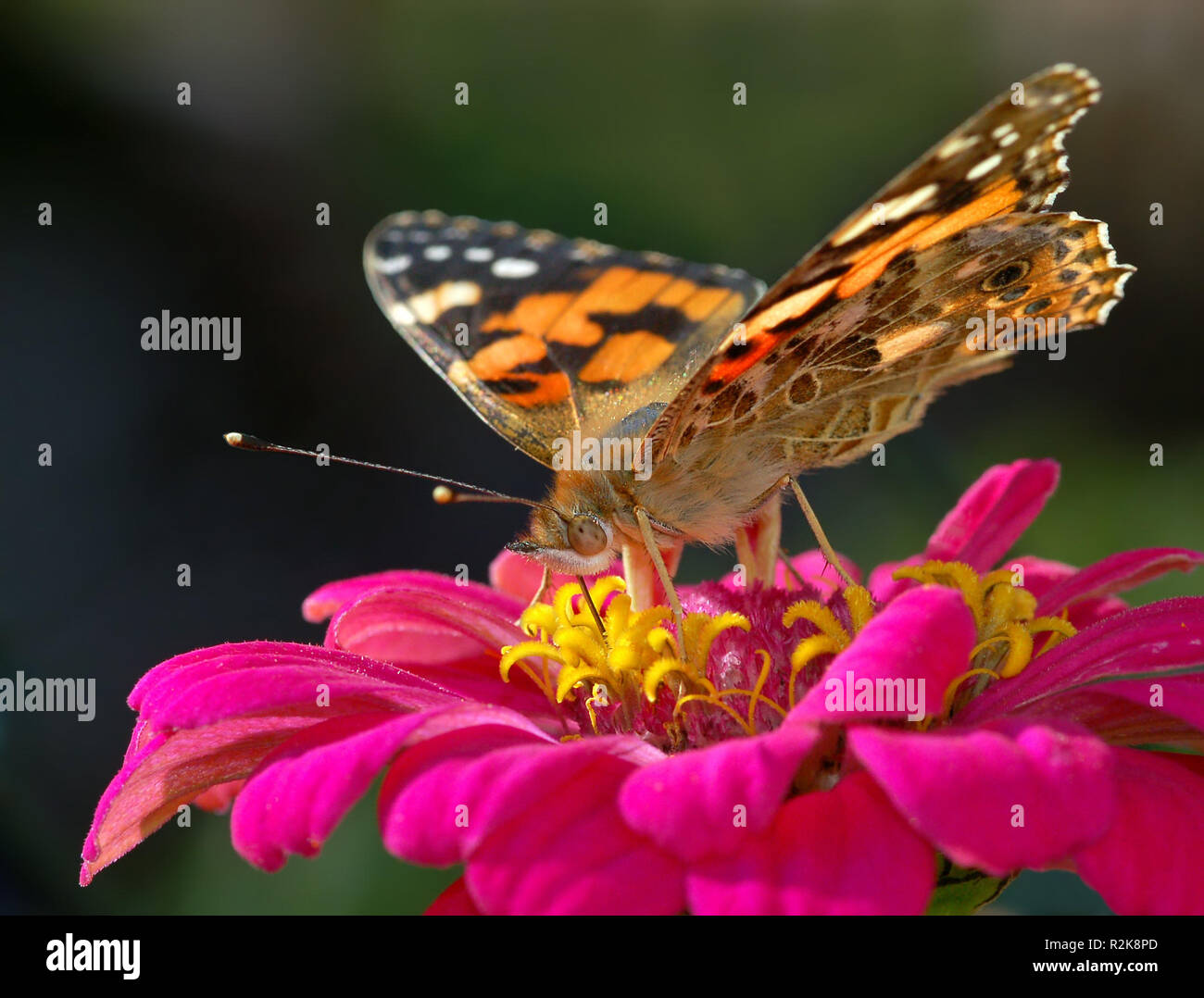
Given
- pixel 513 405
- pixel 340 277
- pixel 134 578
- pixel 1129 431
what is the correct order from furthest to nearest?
pixel 340 277, pixel 134 578, pixel 1129 431, pixel 513 405

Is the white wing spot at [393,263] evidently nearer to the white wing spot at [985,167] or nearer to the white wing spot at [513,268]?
the white wing spot at [513,268]

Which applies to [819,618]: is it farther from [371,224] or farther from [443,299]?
[371,224]

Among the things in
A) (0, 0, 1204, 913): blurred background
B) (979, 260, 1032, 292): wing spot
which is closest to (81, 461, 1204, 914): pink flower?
(979, 260, 1032, 292): wing spot

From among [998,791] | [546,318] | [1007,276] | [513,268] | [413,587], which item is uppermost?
[513,268]

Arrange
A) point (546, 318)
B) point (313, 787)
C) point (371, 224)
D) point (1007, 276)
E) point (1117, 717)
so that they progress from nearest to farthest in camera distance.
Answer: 1. point (313, 787)
2. point (1117, 717)
3. point (1007, 276)
4. point (546, 318)
5. point (371, 224)

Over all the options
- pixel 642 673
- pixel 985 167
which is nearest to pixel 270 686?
pixel 642 673

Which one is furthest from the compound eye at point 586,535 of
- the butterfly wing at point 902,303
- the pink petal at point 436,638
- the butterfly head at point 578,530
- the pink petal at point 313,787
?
the pink petal at point 313,787

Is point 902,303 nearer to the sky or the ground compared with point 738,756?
nearer to the sky
